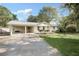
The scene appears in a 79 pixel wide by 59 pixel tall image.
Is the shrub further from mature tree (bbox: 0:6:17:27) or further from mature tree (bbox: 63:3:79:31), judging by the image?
mature tree (bbox: 0:6:17:27)

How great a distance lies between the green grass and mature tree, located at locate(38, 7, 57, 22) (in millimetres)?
238

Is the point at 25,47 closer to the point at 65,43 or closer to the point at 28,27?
the point at 28,27

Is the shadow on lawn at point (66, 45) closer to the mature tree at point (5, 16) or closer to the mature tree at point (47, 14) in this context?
the mature tree at point (47, 14)

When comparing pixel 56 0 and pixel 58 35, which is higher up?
pixel 56 0

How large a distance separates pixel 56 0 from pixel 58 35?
47 cm

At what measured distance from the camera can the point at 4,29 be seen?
9.00 ft

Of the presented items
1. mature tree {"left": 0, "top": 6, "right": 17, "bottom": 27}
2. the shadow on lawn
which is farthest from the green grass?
mature tree {"left": 0, "top": 6, "right": 17, "bottom": 27}

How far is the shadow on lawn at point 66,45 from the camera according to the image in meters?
2.73

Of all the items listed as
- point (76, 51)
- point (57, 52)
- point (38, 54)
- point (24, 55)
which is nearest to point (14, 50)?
point (24, 55)

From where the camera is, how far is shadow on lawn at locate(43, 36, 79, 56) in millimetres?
2734

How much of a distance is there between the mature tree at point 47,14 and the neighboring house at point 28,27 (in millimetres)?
69

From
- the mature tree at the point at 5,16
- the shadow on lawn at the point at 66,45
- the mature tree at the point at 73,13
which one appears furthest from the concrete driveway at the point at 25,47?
the mature tree at the point at 73,13

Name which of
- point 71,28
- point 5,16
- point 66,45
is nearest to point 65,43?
point 66,45

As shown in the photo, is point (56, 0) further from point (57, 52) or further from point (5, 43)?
point (5, 43)
